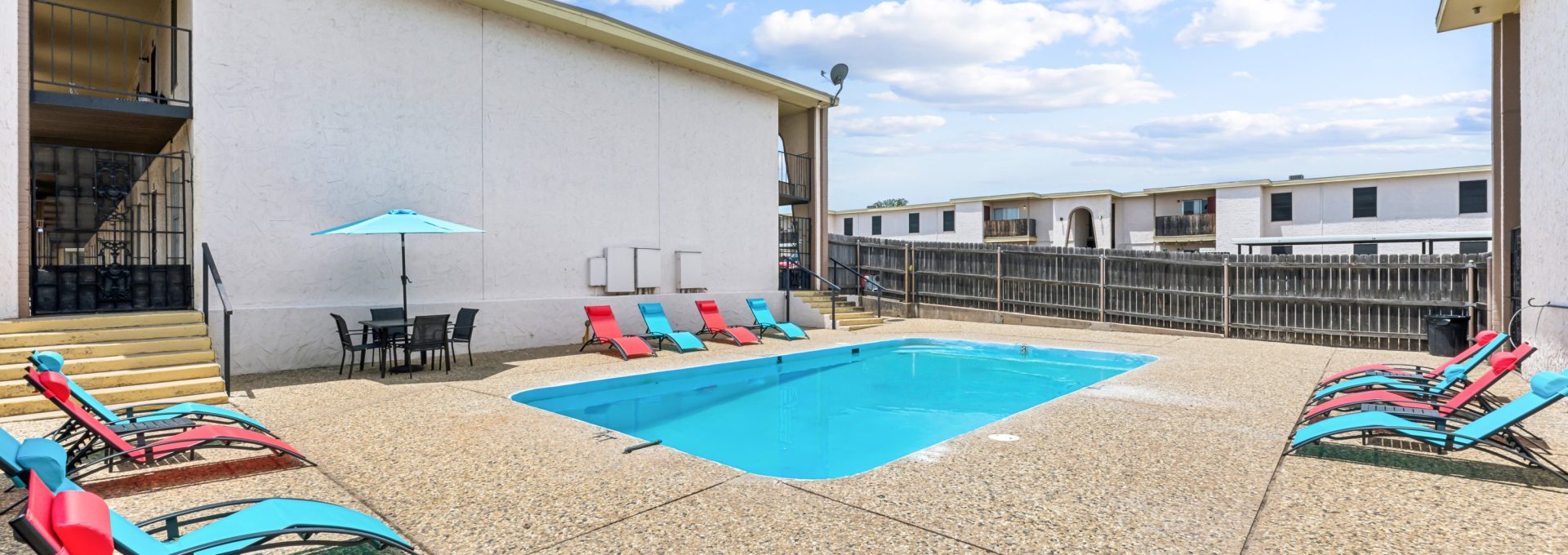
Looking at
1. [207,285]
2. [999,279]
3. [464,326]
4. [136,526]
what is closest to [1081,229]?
[999,279]

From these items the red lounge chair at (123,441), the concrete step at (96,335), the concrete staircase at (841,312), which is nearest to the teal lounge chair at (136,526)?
the red lounge chair at (123,441)

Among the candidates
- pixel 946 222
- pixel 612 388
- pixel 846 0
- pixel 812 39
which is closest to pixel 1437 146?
pixel 946 222

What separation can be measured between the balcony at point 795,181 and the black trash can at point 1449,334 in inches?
472

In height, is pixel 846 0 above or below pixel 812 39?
below

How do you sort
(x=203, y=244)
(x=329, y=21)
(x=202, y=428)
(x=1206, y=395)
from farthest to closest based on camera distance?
(x=329, y=21)
(x=203, y=244)
(x=1206, y=395)
(x=202, y=428)

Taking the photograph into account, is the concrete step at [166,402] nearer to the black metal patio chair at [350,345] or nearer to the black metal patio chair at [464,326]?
the black metal patio chair at [350,345]

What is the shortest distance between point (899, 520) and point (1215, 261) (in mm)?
13402

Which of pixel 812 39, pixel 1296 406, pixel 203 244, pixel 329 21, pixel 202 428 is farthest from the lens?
pixel 812 39

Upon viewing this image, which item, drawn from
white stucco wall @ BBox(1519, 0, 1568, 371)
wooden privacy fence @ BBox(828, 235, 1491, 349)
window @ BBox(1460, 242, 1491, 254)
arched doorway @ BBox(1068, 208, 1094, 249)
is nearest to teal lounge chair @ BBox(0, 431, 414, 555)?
white stucco wall @ BBox(1519, 0, 1568, 371)

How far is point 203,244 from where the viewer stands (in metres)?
8.77

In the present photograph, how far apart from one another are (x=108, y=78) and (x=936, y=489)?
14.0 m

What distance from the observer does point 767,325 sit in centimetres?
1420

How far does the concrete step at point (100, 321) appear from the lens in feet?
24.4

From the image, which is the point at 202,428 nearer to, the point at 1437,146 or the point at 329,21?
the point at 329,21
